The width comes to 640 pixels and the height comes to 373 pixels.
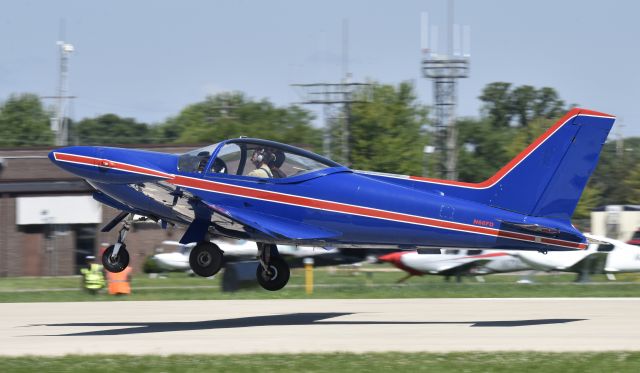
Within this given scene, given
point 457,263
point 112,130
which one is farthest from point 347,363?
point 112,130

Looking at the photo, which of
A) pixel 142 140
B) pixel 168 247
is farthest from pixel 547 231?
pixel 142 140

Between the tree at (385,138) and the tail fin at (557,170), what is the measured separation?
49940 millimetres

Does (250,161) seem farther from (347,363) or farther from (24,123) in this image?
(24,123)

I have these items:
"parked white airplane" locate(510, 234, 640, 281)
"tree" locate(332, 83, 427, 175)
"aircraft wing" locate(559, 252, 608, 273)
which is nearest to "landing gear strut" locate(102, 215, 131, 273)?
"parked white airplane" locate(510, 234, 640, 281)

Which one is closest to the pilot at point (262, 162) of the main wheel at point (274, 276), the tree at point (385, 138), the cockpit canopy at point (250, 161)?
the cockpit canopy at point (250, 161)

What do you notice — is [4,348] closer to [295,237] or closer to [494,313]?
[295,237]

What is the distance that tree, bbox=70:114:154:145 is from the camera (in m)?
118

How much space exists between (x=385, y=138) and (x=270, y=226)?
56923 millimetres

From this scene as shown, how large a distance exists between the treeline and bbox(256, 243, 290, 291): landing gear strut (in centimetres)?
3897

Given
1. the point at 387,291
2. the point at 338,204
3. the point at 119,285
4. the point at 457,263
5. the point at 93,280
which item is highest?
the point at 338,204

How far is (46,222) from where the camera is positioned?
4288 centimetres

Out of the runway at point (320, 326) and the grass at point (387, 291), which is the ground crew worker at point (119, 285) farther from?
the runway at point (320, 326)

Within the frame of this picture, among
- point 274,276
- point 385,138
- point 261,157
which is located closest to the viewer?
point 261,157

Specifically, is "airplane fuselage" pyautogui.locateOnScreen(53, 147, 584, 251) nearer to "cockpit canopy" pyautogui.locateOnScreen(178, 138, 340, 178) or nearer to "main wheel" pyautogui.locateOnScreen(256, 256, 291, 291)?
"cockpit canopy" pyautogui.locateOnScreen(178, 138, 340, 178)
